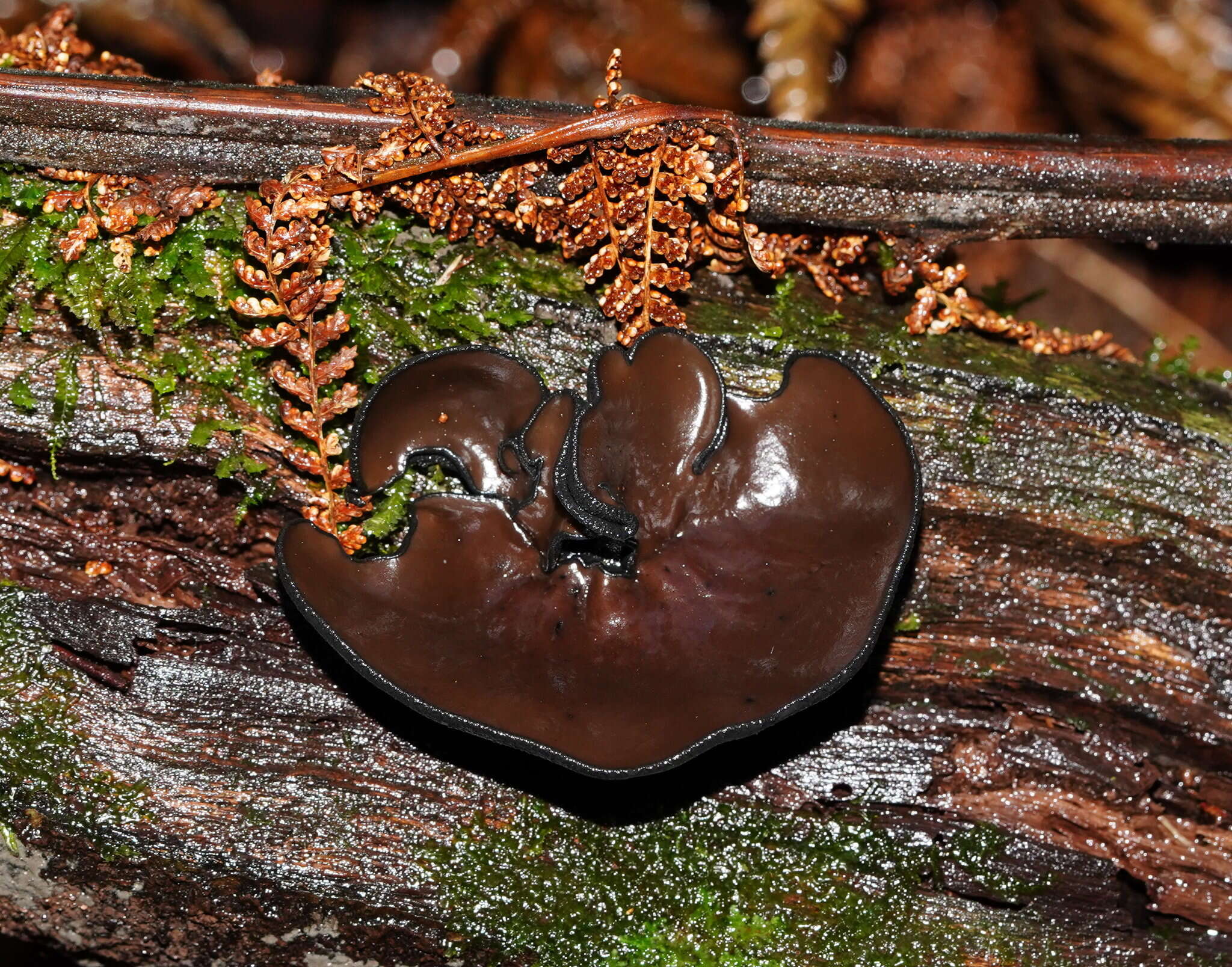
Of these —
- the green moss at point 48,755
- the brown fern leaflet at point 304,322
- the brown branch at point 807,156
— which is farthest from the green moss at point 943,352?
the green moss at point 48,755

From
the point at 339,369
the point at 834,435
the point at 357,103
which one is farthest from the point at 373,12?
the point at 834,435

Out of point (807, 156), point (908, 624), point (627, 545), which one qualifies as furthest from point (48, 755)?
point (807, 156)

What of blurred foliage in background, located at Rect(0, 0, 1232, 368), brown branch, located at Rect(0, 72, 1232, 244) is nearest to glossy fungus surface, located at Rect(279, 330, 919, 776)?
brown branch, located at Rect(0, 72, 1232, 244)

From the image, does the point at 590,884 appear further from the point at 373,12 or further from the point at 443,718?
the point at 373,12

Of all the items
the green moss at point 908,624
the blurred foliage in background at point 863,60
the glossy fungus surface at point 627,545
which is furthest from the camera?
the blurred foliage in background at point 863,60

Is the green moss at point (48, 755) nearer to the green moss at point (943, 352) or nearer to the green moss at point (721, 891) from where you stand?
the green moss at point (721, 891)

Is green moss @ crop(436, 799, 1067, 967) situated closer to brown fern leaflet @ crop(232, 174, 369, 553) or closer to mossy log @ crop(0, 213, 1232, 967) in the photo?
mossy log @ crop(0, 213, 1232, 967)
